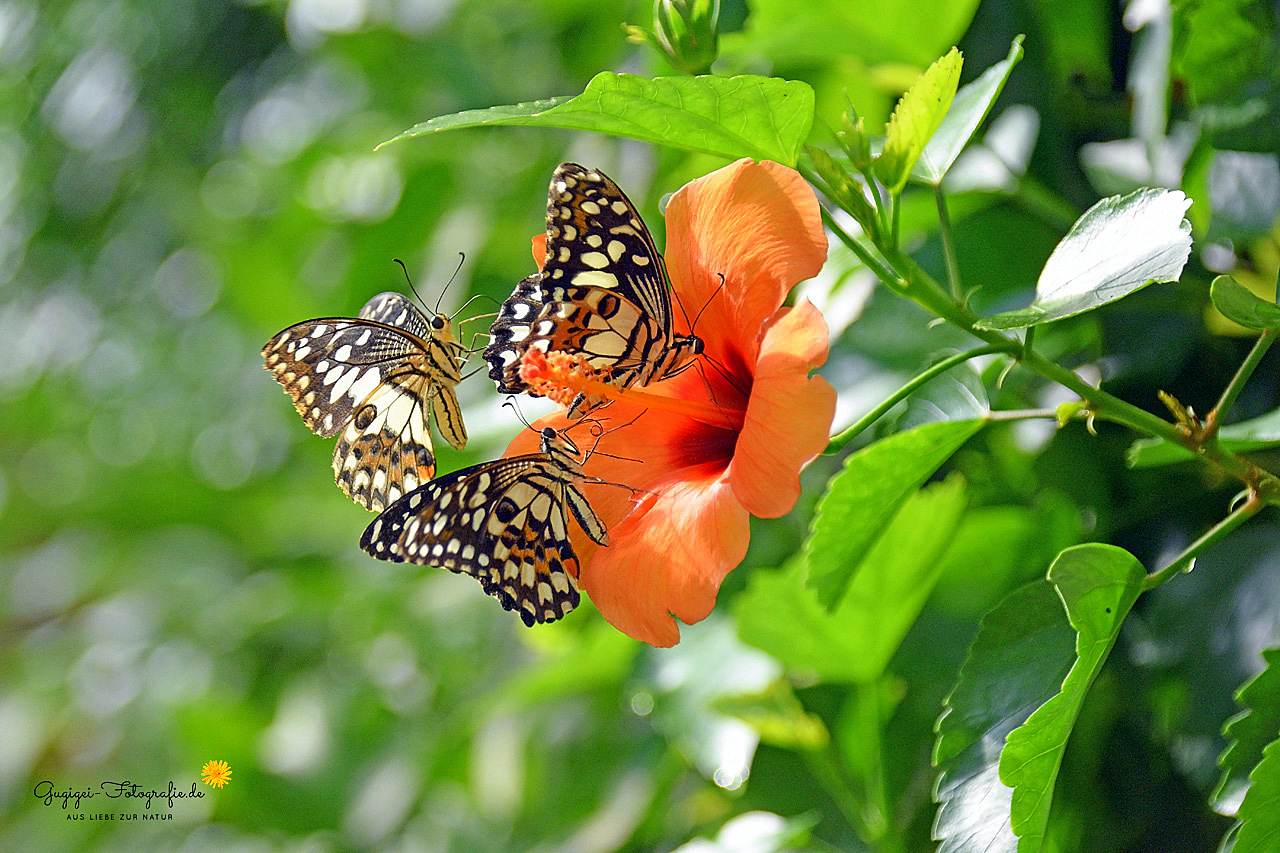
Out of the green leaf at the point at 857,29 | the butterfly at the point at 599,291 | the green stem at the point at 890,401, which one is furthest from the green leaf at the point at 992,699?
the green leaf at the point at 857,29

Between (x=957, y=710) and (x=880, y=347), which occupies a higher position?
(x=880, y=347)

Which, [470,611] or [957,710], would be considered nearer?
[957,710]

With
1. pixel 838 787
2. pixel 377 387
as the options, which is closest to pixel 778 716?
pixel 838 787

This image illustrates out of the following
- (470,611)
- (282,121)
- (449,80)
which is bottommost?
(470,611)

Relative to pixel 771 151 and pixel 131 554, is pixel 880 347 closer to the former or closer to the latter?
pixel 771 151

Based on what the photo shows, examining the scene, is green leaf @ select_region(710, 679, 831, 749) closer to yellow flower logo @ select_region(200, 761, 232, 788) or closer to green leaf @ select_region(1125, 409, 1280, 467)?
green leaf @ select_region(1125, 409, 1280, 467)

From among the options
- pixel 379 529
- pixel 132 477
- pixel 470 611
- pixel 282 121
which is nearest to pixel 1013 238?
pixel 379 529

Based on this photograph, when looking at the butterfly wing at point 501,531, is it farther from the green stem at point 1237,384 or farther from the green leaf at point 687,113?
the green stem at point 1237,384
